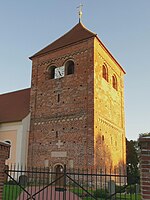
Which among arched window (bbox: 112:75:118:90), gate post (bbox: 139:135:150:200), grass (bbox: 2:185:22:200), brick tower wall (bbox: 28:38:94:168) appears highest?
arched window (bbox: 112:75:118:90)

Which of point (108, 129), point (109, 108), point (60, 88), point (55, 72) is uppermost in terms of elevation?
point (55, 72)

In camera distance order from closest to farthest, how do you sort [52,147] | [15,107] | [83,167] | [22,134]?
[83,167]
[52,147]
[22,134]
[15,107]

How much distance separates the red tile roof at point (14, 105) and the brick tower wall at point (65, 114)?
4.77ft

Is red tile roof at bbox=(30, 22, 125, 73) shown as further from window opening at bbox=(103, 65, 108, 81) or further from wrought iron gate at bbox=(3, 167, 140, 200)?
wrought iron gate at bbox=(3, 167, 140, 200)

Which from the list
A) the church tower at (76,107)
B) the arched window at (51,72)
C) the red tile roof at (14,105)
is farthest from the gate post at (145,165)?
the arched window at (51,72)

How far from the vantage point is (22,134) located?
2197cm

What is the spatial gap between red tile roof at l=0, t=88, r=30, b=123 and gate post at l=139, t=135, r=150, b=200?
18722 mm

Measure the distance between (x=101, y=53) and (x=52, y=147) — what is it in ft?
30.5

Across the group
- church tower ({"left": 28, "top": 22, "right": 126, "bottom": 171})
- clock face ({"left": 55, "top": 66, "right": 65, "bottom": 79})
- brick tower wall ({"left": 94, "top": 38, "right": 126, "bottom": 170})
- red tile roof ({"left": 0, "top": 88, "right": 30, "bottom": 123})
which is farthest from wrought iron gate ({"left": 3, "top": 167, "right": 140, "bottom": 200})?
clock face ({"left": 55, "top": 66, "right": 65, "bottom": 79})

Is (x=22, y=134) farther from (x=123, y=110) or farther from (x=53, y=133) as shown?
(x=123, y=110)

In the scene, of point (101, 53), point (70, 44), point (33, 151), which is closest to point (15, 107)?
point (33, 151)

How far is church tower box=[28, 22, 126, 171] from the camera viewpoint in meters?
19.2

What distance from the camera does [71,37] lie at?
78.1 feet

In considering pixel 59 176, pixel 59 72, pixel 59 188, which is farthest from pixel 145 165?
pixel 59 72
